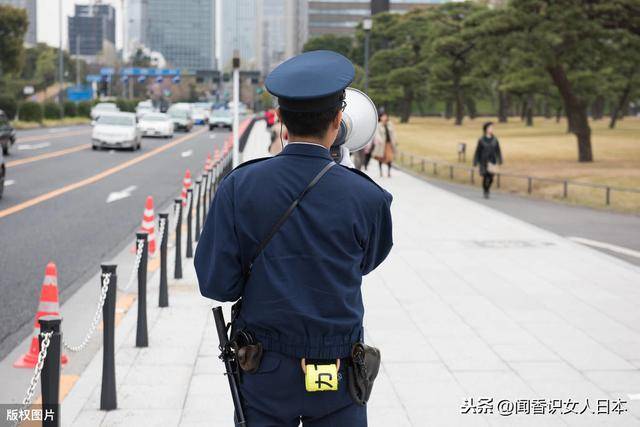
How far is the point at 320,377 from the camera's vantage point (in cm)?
279

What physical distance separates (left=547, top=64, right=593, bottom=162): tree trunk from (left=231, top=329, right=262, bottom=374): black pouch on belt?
31808mm

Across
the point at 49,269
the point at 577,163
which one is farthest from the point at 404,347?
the point at 577,163

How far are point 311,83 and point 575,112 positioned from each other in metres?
32.7

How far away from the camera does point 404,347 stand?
7.18 metres

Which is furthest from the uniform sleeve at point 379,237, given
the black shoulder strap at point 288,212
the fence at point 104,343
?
the fence at point 104,343

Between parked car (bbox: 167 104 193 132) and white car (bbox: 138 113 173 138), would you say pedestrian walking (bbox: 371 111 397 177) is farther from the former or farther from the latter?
parked car (bbox: 167 104 193 132)

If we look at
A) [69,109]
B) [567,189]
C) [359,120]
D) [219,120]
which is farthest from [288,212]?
[69,109]

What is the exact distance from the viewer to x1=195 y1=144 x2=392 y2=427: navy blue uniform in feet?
9.32

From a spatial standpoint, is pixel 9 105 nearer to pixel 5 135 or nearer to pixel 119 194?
pixel 5 135

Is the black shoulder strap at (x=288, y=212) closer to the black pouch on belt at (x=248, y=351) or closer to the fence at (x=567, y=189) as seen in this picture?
the black pouch on belt at (x=248, y=351)

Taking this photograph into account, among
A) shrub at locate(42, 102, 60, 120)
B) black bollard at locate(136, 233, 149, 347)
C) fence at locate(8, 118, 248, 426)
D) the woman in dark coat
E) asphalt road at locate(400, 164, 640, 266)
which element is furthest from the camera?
shrub at locate(42, 102, 60, 120)

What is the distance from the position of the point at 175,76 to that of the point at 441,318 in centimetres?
12679

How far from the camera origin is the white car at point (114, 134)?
118 feet

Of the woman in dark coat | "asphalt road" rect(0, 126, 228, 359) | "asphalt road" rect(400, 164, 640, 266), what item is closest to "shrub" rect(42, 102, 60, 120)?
"asphalt road" rect(0, 126, 228, 359)
